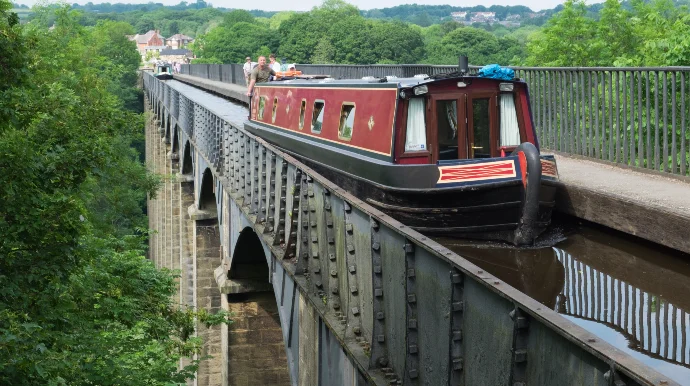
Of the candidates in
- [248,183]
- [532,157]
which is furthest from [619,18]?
[532,157]

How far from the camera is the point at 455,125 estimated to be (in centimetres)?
1055

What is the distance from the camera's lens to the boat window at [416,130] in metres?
10.6

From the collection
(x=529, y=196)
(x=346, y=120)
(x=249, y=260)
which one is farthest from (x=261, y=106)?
(x=529, y=196)

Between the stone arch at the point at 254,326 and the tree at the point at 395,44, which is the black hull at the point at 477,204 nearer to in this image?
the stone arch at the point at 254,326

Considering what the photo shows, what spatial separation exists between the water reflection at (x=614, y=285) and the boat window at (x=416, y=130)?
1.17m

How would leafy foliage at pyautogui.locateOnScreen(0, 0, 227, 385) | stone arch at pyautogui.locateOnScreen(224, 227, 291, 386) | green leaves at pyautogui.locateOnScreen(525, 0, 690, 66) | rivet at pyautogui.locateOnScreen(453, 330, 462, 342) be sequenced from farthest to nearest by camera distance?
green leaves at pyautogui.locateOnScreen(525, 0, 690, 66), stone arch at pyautogui.locateOnScreen(224, 227, 291, 386), leafy foliage at pyautogui.locateOnScreen(0, 0, 227, 385), rivet at pyautogui.locateOnScreen(453, 330, 462, 342)

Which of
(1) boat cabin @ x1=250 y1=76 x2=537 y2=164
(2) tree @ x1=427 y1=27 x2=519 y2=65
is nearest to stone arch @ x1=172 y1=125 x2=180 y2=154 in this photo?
(1) boat cabin @ x1=250 y1=76 x2=537 y2=164

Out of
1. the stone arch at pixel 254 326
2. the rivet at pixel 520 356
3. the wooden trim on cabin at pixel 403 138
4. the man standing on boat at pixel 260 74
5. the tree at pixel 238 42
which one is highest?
→ the tree at pixel 238 42

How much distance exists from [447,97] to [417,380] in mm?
5127

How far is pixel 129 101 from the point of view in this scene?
103562mm

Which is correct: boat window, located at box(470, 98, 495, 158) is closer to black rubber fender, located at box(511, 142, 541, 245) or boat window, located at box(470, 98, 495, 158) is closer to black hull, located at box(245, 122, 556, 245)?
black hull, located at box(245, 122, 556, 245)

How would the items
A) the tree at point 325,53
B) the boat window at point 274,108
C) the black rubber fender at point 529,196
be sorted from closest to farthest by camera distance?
1. the black rubber fender at point 529,196
2. the boat window at point 274,108
3. the tree at point 325,53

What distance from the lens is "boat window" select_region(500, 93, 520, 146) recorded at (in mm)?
10812

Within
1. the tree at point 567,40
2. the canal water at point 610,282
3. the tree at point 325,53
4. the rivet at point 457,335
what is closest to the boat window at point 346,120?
the canal water at point 610,282
